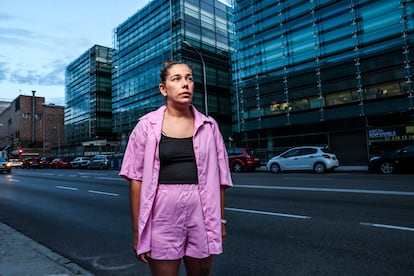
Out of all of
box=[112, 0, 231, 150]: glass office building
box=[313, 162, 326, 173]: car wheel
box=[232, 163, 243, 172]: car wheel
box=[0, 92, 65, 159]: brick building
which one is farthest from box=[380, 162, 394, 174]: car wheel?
box=[0, 92, 65, 159]: brick building

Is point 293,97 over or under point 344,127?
over

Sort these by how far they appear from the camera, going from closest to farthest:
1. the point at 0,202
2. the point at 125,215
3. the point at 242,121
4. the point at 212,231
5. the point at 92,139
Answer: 1. the point at 212,231
2. the point at 125,215
3. the point at 0,202
4. the point at 242,121
5. the point at 92,139

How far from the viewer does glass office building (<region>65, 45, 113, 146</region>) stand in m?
A: 62.3

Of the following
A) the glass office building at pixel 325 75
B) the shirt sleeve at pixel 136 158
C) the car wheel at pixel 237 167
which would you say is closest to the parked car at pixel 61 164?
the glass office building at pixel 325 75

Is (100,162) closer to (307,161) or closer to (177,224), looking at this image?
(307,161)

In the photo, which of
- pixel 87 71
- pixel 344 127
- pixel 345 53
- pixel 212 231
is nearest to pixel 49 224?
pixel 212 231

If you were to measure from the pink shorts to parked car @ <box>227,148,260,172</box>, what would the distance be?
18.9 m

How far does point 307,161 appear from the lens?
17.3 metres

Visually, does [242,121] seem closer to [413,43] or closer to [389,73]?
[389,73]

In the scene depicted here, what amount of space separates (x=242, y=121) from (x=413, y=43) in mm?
17416

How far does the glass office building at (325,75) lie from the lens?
937 inches

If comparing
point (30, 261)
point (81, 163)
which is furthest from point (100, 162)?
point (30, 261)

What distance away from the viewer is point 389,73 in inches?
951

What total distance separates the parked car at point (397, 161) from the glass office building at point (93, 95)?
54.5 metres
